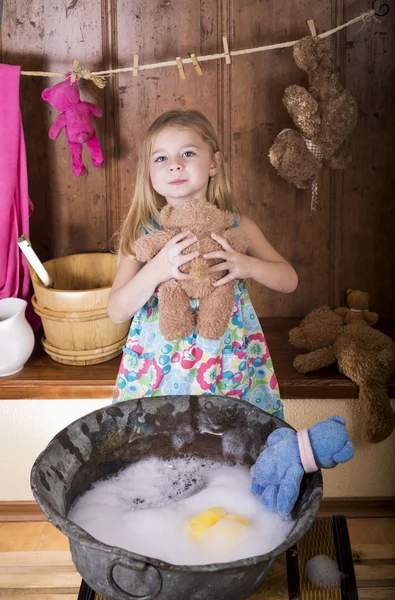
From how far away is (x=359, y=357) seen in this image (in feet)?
5.11

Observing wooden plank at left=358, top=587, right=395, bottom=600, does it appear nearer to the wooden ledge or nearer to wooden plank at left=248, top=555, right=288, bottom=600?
the wooden ledge

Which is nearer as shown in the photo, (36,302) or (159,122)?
(159,122)

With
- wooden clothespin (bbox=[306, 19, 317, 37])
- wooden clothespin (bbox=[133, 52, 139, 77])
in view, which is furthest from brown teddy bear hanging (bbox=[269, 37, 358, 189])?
wooden clothespin (bbox=[133, 52, 139, 77])

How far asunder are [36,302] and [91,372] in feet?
0.73

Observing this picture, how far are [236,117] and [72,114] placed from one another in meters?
0.43

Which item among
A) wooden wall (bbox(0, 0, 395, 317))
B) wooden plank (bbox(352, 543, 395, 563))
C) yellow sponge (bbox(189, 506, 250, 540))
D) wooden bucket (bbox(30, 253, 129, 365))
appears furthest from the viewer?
wooden wall (bbox(0, 0, 395, 317))

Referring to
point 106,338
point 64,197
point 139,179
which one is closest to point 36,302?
point 106,338

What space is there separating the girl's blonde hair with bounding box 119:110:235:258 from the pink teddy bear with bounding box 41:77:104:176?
1.33 ft

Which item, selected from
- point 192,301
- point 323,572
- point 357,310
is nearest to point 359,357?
point 357,310

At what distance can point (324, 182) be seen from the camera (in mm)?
1822

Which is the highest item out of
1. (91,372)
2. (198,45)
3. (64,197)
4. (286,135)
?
(198,45)

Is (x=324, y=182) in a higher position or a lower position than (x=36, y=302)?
higher

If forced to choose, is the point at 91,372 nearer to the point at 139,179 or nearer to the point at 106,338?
the point at 106,338

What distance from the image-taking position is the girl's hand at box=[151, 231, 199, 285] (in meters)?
1.11
